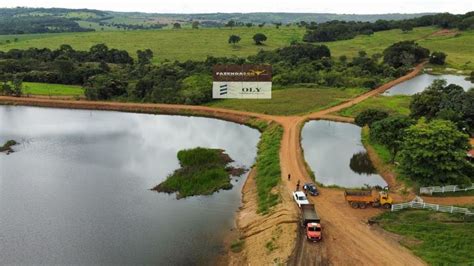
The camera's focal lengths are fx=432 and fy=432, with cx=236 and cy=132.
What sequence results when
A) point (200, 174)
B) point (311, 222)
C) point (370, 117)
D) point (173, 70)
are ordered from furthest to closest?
point (173, 70) → point (370, 117) → point (200, 174) → point (311, 222)

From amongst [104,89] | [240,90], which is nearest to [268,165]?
[240,90]

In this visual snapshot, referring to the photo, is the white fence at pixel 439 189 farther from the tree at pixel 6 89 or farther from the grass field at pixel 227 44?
the grass field at pixel 227 44

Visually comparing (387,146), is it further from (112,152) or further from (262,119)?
(112,152)

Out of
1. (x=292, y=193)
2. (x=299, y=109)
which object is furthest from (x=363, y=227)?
(x=299, y=109)

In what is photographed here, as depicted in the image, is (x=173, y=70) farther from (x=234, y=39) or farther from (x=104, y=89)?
(x=234, y=39)

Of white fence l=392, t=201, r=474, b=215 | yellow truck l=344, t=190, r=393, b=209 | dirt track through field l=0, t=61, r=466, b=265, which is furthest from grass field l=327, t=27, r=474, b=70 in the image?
yellow truck l=344, t=190, r=393, b=209

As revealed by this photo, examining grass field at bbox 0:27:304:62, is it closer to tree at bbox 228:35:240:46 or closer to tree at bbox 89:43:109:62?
tree at bbox 228:35:240:46

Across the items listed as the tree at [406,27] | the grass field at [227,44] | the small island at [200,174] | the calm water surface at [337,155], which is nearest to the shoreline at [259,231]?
the small island at [200,174]
